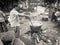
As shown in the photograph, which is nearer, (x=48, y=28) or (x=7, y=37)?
(x=7, y=37)

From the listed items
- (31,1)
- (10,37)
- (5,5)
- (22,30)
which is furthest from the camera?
(31,1)

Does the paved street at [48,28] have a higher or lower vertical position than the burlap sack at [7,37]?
lower

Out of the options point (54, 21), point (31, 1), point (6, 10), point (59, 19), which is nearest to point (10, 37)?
point (59, 19)

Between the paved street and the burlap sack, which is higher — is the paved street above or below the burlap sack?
below

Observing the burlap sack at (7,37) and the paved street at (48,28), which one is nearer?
the burlap sack at (7,37)

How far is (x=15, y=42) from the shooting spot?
15.6 ft

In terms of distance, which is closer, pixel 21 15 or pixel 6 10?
pixel 21 15

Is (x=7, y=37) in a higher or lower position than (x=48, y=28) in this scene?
higher

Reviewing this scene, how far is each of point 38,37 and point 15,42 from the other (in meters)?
1.62

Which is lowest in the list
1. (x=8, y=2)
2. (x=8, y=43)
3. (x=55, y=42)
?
(x=55, y=42)

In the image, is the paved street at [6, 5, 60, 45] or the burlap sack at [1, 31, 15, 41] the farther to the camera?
the paved street at [6, 5, 60, 45]

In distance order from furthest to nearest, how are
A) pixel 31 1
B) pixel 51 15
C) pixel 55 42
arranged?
pixel 31 1 < pixel 51 15 < pixel 55 42

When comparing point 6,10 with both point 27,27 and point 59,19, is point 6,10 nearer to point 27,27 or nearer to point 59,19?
point 27,27

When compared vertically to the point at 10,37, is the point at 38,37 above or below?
below
